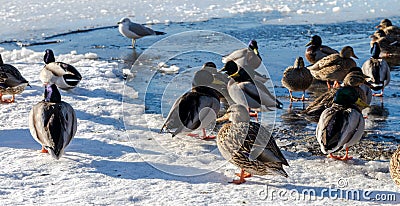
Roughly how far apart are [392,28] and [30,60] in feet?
24.4

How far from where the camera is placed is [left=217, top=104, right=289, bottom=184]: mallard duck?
4.20 metres

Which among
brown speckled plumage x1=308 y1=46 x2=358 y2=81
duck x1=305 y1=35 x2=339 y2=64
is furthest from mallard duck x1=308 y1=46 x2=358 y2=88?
duck x1=305 y1=35 x2=339 y2=64

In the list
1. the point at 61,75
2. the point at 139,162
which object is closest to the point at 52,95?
the point at 139,162

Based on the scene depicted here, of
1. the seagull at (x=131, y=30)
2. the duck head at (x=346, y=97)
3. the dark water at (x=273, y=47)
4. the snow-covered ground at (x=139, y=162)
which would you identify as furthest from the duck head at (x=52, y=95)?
the seagull at (x=131, y=30)

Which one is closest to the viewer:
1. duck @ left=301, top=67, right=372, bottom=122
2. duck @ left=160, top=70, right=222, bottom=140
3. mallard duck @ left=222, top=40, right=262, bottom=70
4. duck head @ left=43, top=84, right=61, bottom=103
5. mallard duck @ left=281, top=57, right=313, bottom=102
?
duck head @ left=43, top=84, right=61, bottom=103

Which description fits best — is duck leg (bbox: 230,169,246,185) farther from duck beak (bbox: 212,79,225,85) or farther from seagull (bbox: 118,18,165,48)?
seagull (bbox: 118,18,165,48)

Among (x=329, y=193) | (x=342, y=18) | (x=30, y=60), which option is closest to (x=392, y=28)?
(x=342, y=18)

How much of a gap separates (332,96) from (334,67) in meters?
2.35

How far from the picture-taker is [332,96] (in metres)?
5.87

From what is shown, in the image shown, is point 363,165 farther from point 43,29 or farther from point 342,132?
point 43,29

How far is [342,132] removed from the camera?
4785mm

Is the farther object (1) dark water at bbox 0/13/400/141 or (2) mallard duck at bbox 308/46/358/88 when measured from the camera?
(2) mallard duck at bbox 308/46/358/88
